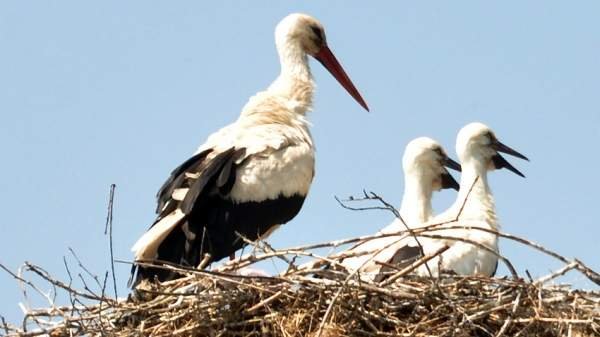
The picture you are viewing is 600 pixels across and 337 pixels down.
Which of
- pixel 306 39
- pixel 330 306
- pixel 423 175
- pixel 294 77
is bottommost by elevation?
pixel 330 306

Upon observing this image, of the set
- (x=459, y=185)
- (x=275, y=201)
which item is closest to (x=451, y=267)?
(x=275, y=201)

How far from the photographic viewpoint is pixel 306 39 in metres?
11.0

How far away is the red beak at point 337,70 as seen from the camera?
11148 mm

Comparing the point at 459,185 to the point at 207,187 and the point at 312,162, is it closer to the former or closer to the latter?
A: the point at 312,162

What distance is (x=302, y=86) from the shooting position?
10.6 metres

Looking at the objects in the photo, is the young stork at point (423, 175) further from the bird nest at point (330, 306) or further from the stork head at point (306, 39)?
the bird nest at point (330, 306)

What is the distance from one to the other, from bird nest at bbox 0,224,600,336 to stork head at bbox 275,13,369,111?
312cm

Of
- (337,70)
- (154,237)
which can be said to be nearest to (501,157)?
(337,70)

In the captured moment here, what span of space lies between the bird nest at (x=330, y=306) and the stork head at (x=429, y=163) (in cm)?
290

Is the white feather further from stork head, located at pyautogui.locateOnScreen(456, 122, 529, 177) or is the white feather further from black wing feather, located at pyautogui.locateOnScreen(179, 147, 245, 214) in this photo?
stork head, located at pyautogui.locateOnScreen(456, 122, 529, 177)

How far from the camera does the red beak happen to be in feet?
36.6

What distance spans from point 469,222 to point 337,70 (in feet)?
5.99

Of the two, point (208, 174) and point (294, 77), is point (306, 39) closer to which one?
point (294, 77)

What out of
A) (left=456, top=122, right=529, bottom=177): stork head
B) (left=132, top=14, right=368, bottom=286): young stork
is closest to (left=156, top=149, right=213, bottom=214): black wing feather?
(left=132, top=14, right=368, bottom=286): young stork
